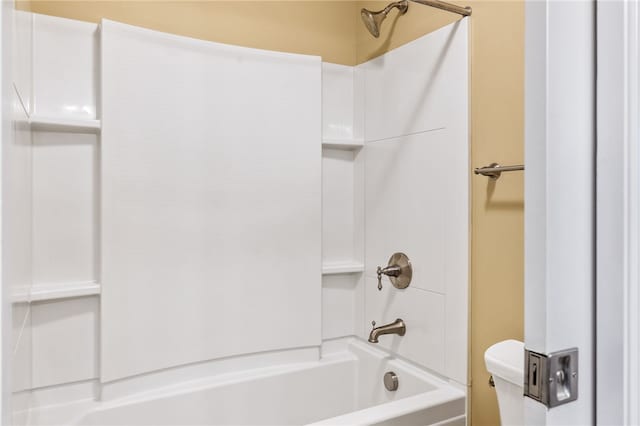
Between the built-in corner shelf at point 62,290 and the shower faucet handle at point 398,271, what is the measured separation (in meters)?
1.13

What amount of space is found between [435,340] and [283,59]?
138 centimetres

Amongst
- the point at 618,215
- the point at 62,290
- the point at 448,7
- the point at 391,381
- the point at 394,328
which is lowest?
the point at 391,381

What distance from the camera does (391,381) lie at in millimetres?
1951

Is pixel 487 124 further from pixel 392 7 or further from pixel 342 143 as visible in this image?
pixel 342 143

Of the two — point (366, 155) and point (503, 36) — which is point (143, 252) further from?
point (503, 36)

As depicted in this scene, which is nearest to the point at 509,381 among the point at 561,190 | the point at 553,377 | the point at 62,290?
the point at 553,377

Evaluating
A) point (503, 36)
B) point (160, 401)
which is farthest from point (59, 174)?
point (503, 36)

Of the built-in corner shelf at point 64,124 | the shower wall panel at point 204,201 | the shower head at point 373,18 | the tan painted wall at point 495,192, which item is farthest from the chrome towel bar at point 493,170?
the built-in corner shelf at point 64,124

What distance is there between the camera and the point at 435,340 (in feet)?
5.84

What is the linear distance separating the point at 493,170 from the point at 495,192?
97mm

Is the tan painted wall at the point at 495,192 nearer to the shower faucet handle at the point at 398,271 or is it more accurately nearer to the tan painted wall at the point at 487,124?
the tan painted wall at the point at 487,124

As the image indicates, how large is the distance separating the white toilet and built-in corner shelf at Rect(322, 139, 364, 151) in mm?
1223

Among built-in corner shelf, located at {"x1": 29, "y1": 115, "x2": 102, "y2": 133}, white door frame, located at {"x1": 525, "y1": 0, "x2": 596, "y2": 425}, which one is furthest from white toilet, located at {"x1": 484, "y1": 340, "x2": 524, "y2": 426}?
built-in corner shelf, located at {"x1": 29, "y1": 115, "x2": 102, "y2": 133}

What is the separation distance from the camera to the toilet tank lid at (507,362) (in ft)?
3.80
